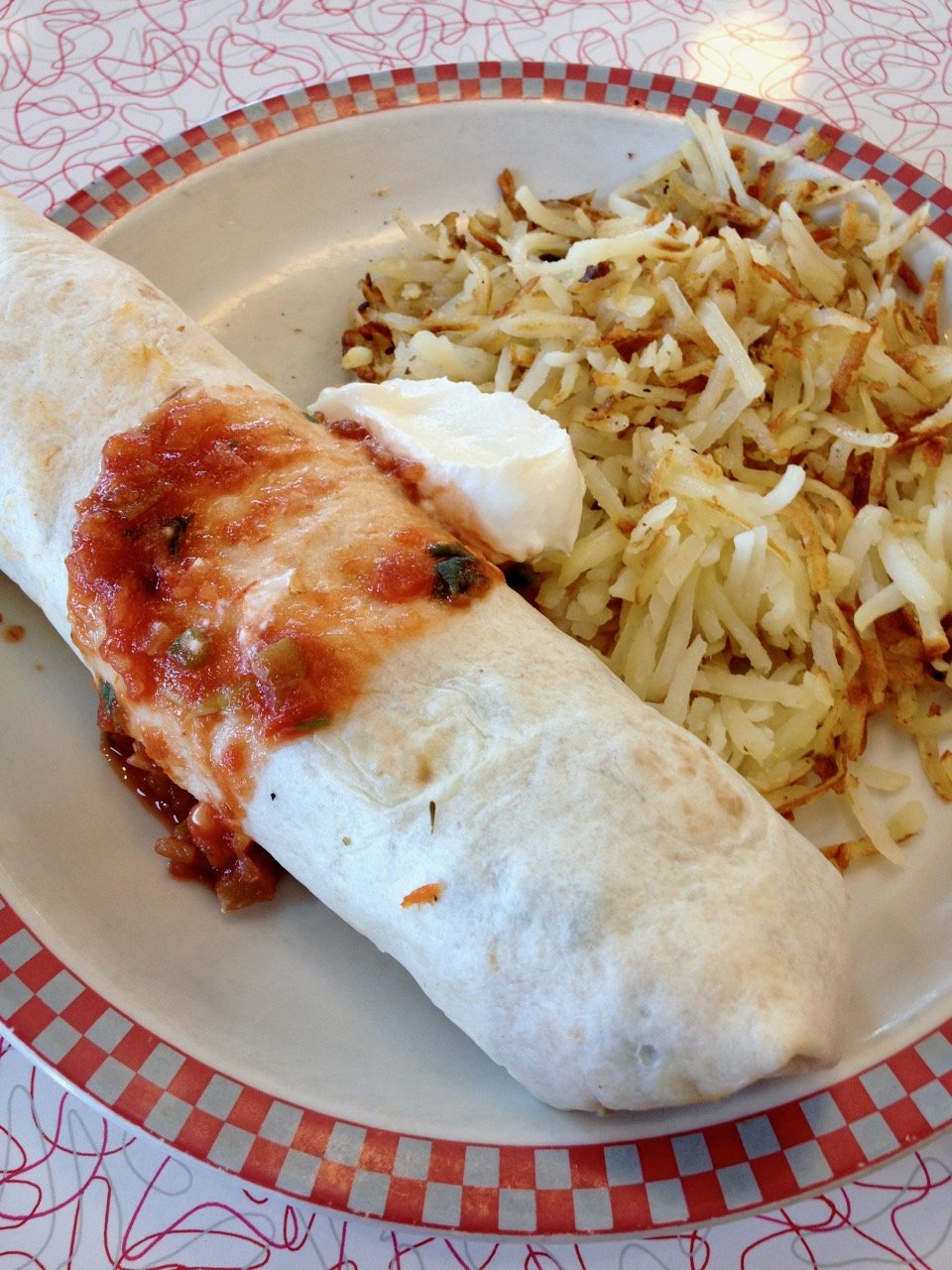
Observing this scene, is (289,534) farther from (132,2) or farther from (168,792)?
(132,2)

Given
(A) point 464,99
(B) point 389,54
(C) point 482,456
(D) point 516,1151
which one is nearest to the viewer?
(D) point 516,1151

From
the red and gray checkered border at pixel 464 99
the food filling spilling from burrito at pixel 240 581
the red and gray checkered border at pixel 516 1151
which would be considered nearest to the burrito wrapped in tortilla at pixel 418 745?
the food filling spilling from burrito at pixel 240 581

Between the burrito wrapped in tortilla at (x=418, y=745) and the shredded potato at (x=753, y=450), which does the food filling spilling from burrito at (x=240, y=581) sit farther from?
the shredded potato at (x=753, y=450)

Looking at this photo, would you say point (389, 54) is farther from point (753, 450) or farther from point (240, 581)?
point (240, 581)

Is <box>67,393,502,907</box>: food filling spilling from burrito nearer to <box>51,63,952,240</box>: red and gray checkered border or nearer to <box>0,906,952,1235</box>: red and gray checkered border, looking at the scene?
<box>0,906,952,1235</box>: red and gray checkered border

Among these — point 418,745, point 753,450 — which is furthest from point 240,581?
point 753,450

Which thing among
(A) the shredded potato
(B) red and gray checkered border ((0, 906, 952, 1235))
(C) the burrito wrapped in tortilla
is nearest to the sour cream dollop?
(C) the burrito wrapped in tortilla
